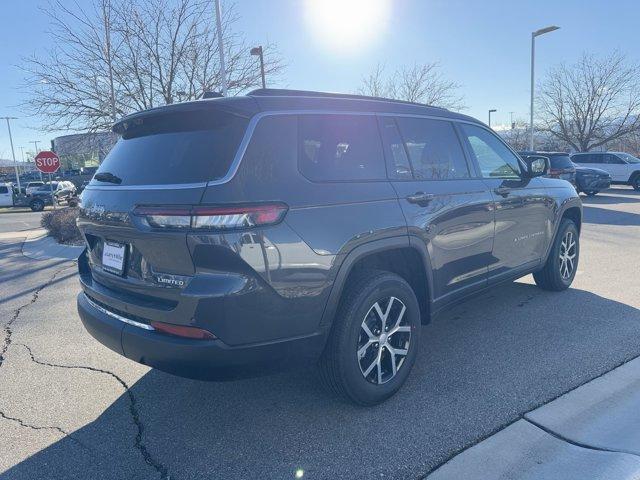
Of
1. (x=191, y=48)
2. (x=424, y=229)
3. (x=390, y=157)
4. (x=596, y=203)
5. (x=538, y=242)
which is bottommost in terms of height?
(x=596, y=203)

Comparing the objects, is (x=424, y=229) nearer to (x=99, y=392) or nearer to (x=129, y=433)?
(x=129, y=433)

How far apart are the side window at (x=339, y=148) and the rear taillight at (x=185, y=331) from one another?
981 mm

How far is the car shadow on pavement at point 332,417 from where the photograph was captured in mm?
2480

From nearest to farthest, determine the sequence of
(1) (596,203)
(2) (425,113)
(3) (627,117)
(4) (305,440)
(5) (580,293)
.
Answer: (4) (305,440) → (2) (425,113) → (5) (580,293) → (1) (596,203) → (3) (627,117)

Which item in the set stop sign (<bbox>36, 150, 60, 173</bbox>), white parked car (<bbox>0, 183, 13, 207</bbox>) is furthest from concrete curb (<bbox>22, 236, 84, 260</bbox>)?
white parked car (<bbox>0, 183, 13, 207</bbox>)

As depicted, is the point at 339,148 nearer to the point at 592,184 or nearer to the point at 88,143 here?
the point at 88,143

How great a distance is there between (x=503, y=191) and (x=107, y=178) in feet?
10.3

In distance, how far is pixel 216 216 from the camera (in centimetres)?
225

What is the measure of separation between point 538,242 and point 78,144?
1300cm

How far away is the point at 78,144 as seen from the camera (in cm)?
1355

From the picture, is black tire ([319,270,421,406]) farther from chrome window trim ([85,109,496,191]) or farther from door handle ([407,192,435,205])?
chrome window trim ([85,109,496,191])

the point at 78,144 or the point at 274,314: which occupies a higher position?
the point at 78,144

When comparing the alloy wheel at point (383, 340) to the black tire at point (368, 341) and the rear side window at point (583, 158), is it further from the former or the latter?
the rear side window at point (583, 158)

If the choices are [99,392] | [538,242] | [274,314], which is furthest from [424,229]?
[99,392]
